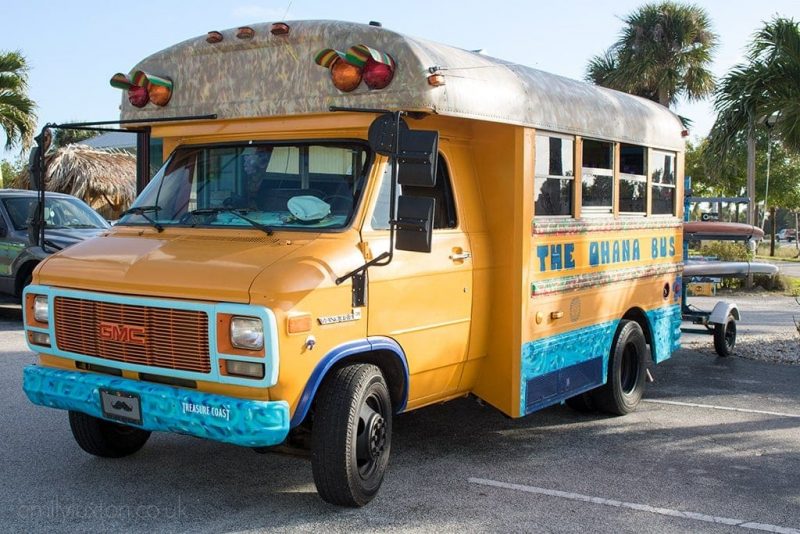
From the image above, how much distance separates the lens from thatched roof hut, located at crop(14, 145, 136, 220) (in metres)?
22.3

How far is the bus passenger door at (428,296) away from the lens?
212 inches

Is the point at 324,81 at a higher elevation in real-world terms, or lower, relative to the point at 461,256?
higher

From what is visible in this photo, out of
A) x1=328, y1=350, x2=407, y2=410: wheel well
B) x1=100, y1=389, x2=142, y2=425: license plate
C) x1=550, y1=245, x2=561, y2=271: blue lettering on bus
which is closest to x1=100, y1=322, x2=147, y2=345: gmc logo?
x1=100, y1=389, x2=142, y2=425: license plate

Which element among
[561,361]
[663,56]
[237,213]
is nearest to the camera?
[237,213]

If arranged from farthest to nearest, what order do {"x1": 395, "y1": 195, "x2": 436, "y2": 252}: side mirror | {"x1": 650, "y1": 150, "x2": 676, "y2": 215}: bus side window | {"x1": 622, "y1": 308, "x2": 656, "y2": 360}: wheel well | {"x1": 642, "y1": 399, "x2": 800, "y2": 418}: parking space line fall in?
{"x1": 650, "y1": 150, "x2": 676, "y2": 215}: bus side window < {"x1": 622, "y1": 308, "x2": 656, "y2": 360}: wheel well < {"x1": 642, "y1": 399, "x2": 800, "y2": 418}: parking space line < {"x1": 395, "y1": 195, "x2": 436, "y2": 252}: side mirror

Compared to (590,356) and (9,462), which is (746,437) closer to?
(590,356)

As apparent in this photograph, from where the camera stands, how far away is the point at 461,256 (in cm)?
603

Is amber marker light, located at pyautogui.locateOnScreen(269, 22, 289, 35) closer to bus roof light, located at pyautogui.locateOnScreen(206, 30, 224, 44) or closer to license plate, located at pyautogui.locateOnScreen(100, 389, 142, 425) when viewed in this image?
bus roof light, located at pyautogui.locateOnScreen(206, 30, 224, 44)

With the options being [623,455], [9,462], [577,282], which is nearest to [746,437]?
[623,455]

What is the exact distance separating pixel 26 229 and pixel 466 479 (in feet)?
30.6

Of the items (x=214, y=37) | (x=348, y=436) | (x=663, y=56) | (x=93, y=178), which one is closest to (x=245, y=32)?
(x=214, y=37)

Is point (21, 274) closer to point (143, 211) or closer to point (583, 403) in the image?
point (143, 211)

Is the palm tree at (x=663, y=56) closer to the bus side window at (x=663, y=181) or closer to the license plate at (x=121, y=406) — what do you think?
the bus side window at (x=663, y=181)

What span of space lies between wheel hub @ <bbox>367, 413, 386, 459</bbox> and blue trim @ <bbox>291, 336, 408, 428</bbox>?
401mm
